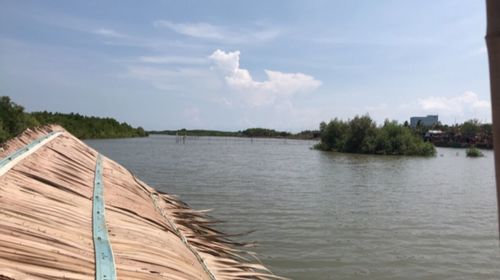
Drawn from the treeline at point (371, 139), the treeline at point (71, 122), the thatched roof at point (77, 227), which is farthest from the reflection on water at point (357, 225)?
the treeline at point (371, 139)

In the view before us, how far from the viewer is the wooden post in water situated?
0.62m

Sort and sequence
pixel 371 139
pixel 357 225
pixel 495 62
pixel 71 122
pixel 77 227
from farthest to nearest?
pixel 71 122
pixel 371 139
pixel 357 225
pixel 77 227
pixel 495 62

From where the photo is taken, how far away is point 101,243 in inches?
99.7

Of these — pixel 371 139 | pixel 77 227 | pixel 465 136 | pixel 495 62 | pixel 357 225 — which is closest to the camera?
pixel 495 62

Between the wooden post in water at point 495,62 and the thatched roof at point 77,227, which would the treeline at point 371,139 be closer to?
the thatched roof at point 77,227

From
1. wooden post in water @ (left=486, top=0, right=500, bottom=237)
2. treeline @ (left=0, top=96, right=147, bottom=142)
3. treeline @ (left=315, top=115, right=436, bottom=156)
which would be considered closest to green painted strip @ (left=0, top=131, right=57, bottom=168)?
wooden post in water @ (left=486, top=0, right=500, bottom=237)

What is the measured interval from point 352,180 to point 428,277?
59.8ft

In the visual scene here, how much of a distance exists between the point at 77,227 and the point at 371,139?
237 ft

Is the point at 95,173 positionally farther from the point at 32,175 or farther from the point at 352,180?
the point at 352,180

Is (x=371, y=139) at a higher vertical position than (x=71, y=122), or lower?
lower

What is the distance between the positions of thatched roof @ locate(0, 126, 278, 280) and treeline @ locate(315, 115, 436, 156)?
68.8 m

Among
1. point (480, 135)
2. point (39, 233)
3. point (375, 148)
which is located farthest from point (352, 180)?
point (480, 135)

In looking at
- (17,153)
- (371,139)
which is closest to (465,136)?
(371,139)

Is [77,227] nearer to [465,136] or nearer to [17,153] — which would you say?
[17,153]
